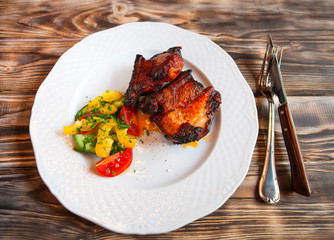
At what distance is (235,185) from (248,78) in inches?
57.8

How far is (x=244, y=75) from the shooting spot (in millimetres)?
3277

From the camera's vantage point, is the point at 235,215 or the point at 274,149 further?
the point at 274,149

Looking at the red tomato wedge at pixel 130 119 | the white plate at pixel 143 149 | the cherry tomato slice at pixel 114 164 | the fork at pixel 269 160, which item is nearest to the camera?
the white plate at pixel 143 149

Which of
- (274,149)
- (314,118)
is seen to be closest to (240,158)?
(274,149)

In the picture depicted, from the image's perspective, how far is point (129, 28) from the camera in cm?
321

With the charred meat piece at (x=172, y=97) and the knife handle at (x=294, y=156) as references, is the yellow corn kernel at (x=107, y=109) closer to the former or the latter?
the charred meat piece at (x=172, y=97)

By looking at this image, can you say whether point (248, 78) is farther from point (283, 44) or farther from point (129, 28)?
point (129, 28)

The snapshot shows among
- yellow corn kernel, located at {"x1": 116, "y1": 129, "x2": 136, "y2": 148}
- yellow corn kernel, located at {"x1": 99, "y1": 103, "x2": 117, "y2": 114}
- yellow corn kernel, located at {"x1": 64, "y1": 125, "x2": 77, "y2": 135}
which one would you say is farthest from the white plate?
yellow corn kernel, located at {"x1": 99, "y1": 103, "x2": 117, "y2": 114}

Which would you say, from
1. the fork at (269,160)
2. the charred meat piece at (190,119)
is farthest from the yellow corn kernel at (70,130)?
the fork at (269,160)

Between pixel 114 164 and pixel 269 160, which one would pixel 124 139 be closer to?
pixel 114 164

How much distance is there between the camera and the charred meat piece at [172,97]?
2.60m

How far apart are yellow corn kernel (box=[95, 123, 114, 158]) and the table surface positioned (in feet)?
2.16

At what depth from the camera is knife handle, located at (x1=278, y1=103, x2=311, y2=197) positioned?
252 cm

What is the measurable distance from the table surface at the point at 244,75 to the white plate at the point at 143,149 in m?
0.28
